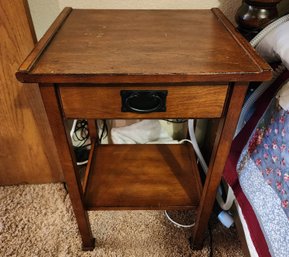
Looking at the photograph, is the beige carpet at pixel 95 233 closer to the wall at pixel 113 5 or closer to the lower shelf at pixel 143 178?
the lower shelf at pixel 143 178

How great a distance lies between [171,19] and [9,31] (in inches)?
16.9

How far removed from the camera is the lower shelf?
0.81 meters

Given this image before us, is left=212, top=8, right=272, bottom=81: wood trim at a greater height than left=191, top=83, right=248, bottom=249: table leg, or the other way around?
left=212, top=8, right=272, bottom=81: wood trim

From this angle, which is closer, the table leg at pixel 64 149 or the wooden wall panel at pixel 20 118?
the table leg at pixel 64 149

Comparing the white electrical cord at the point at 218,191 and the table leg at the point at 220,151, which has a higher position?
the table leg at the point at 220,151

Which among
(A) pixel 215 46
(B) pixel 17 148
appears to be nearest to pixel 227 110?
(A) pixel 215 46

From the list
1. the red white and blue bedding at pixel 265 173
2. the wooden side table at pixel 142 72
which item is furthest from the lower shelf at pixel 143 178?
the red white and blue bedding at pixel 265 173

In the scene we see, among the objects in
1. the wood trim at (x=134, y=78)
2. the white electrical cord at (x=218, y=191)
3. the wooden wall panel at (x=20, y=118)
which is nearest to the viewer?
the wood trim at (x=134, y=78)

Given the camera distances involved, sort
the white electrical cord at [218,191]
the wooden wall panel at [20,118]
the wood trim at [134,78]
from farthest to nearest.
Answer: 1. the white electrical cord at [218,191]
2. the wooden wall panel at [20,118]
3. the wood trim at [134,78]

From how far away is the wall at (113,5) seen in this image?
0.83 metres

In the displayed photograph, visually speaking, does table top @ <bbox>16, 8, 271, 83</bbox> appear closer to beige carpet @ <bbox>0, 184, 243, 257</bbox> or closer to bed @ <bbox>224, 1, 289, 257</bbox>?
bed @ <bbox>224, 1, 289, 257</bbox>

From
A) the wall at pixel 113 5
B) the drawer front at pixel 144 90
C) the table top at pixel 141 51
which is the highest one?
the table top at pixel 141 51

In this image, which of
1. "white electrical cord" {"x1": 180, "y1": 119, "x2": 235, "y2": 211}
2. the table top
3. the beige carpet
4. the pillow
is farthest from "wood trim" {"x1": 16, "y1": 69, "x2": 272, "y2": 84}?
the beige carpet

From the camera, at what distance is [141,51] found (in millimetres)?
550
